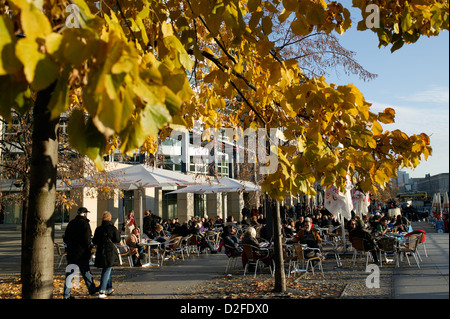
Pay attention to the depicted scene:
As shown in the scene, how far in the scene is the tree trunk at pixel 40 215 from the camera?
3.29 m

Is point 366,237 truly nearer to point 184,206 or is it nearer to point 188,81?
point 188,81

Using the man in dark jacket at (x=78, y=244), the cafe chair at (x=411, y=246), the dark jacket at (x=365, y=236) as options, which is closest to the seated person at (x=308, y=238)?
the dark jacket at (x=365, y=236)

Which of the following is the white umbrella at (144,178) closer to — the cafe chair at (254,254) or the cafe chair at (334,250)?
the cafe chair at (254,254)

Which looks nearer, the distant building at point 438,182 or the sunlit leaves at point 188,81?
the sunlit leaves at point 188,81

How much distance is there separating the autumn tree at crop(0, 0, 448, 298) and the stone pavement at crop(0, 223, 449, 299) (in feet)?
17.1

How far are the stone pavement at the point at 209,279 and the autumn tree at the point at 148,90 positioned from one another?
5.20 m

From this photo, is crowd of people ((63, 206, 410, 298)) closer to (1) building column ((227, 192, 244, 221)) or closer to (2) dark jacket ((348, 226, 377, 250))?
(2) dark jacket ((348, 226, 377, 250))

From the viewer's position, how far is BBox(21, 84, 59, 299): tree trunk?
10.8 ft

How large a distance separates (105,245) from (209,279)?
324 cm

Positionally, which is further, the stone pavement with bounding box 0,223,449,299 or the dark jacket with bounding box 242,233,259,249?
the dark jacket with bounding box 242,233,259,249

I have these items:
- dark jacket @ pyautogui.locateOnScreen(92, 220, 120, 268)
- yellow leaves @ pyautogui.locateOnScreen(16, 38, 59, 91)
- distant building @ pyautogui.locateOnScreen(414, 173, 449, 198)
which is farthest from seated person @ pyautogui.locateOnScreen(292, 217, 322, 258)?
yellow leaves @ pyautogui.locateOnScreen(16, 38, 59, 91)

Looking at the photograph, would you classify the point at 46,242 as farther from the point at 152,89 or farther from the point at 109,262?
the point at 109,262
